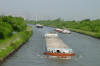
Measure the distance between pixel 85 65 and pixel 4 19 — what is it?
4159cm

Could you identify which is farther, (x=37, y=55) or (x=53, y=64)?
(x=37, y=55)

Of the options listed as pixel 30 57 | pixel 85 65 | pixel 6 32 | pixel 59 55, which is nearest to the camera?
pixel 85 65

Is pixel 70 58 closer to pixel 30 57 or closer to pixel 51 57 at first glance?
pixel 51 57

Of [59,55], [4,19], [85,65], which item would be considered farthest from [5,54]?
[4,19]

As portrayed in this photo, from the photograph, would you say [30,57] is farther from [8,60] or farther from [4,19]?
[4,19]

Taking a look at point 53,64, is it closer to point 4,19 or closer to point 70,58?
point 70,58

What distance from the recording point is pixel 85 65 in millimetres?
28641

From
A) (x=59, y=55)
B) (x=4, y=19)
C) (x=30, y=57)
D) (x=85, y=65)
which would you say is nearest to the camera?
(x=85, y=65)

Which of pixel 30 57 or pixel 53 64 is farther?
pixel 30 57

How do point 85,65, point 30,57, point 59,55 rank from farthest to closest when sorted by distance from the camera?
point 30,57, point 59,55, point 85,65

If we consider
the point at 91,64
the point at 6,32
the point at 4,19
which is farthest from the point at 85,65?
the point at 4,19

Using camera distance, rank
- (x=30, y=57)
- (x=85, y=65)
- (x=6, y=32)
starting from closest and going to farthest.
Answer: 1. (x=85, y=65)
2. (x=30, y=57)
3. (x=6, y=32)

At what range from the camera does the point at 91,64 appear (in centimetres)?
2936

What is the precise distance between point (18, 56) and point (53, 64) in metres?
6.64
